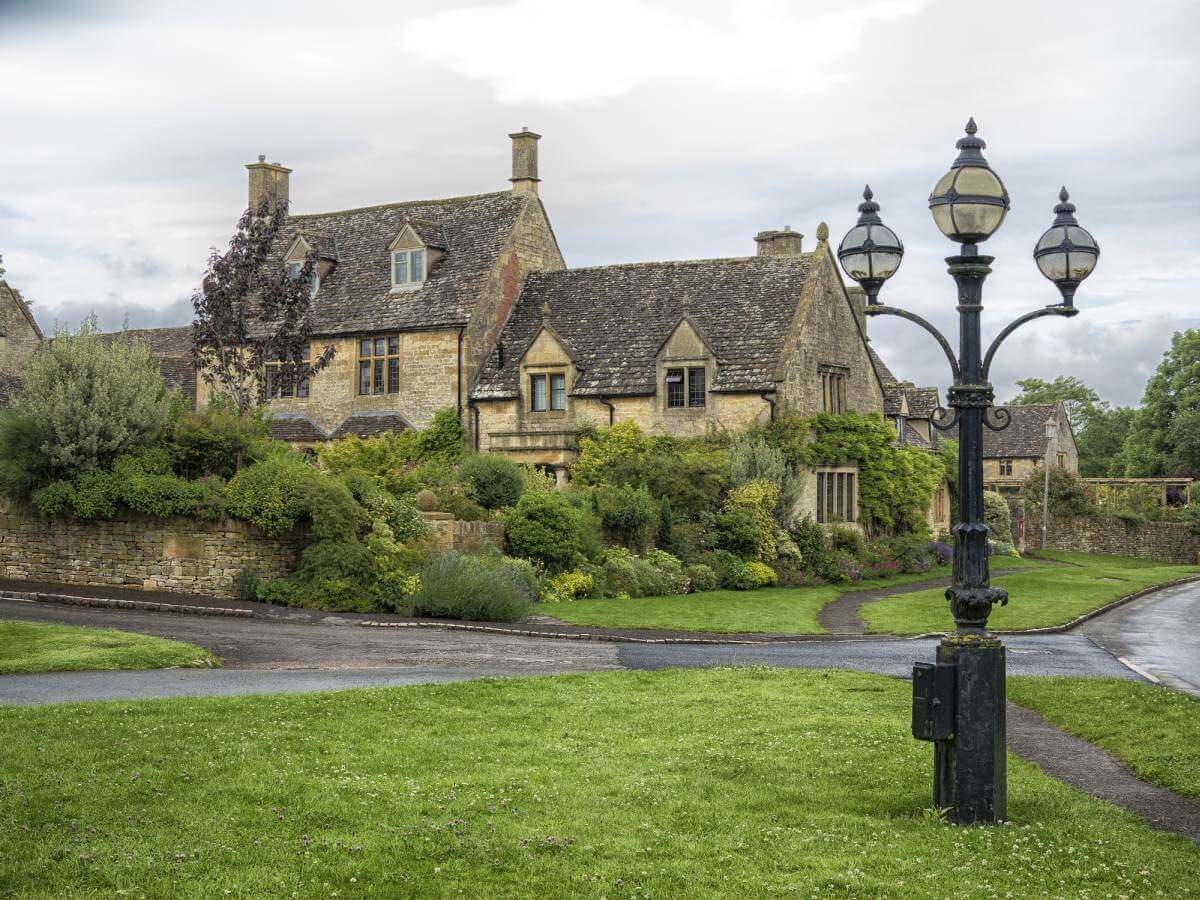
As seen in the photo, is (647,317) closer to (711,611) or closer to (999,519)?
(711,611)

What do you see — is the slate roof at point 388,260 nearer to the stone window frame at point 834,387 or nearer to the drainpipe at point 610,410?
the drainpipe at point 610,410

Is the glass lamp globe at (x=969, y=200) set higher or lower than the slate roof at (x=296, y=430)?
higher

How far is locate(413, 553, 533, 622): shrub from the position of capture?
26812mm

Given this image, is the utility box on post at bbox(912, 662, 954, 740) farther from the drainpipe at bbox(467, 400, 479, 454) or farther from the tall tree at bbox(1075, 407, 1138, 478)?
the tall tree at bbox(1075, 407, 1138, 478)

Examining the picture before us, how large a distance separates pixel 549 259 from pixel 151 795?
39.8 meters

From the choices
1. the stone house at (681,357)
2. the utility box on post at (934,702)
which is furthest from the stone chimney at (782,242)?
the utility box on post at (934,702)

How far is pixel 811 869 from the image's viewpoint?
9.11 metres

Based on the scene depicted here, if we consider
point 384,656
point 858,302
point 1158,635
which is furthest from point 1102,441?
point 384,656

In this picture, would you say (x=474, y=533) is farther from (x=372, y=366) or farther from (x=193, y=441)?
(x=372, y=366)

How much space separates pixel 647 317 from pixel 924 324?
32.7 m

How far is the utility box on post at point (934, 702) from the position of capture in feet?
34.6

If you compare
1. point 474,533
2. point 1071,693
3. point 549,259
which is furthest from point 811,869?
point 549,259

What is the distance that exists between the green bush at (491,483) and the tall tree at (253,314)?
10.5 m

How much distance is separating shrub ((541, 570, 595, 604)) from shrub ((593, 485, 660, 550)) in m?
3.06
